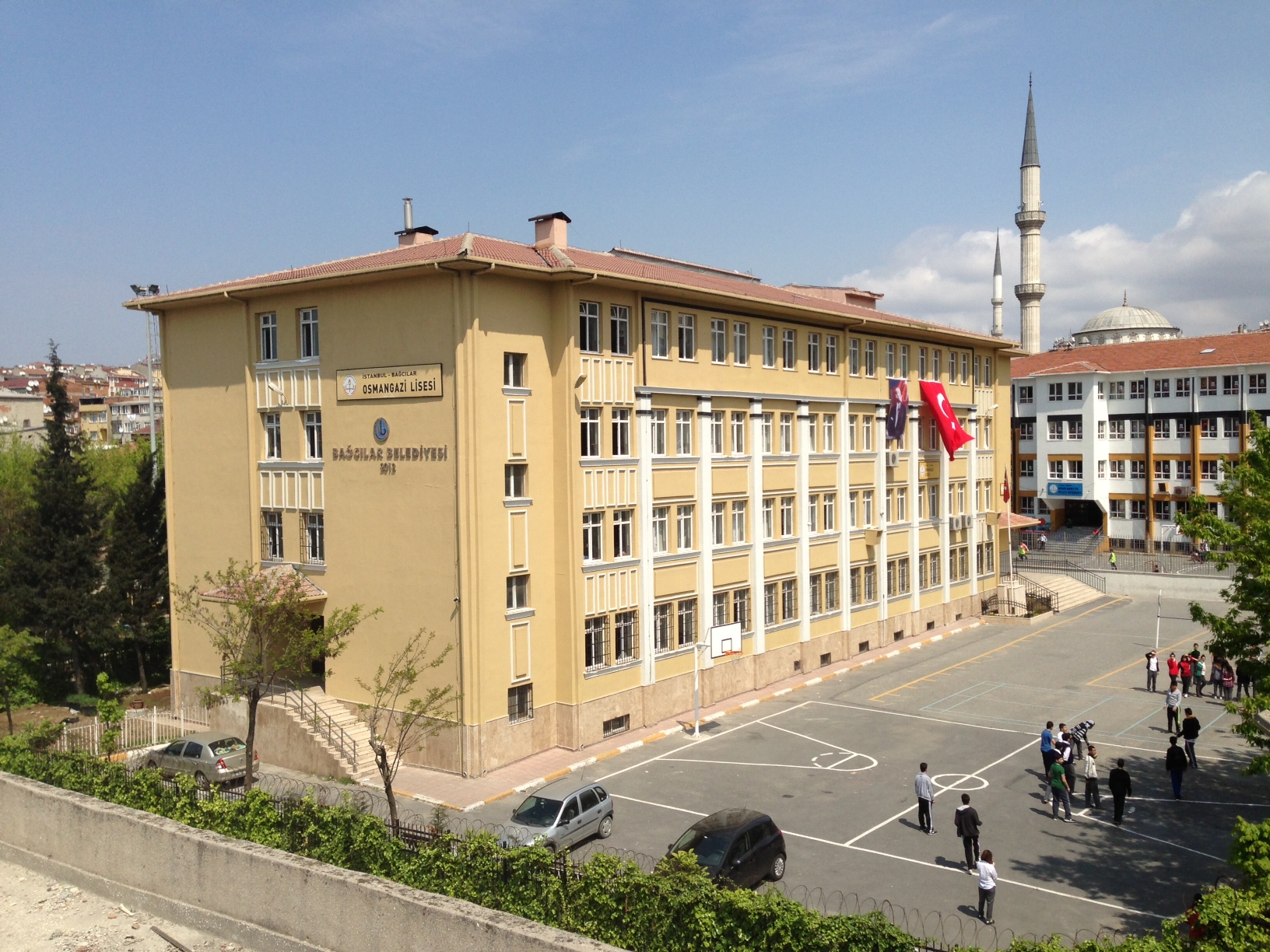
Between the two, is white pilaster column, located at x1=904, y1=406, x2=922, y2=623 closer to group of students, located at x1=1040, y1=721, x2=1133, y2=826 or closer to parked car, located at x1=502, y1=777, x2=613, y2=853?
group of students, located at x1=1040, y1=721, x2=1133, y2=826

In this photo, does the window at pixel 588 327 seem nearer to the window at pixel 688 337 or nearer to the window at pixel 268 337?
the window at pixel 688 337

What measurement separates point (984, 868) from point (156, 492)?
1377 inches

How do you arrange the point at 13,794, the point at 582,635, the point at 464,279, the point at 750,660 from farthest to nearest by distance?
the point at 750,660, the point at 582,635, the point at 464,279, the point at 13,794

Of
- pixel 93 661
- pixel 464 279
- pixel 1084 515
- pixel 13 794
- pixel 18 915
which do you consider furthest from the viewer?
pixel 1084 515

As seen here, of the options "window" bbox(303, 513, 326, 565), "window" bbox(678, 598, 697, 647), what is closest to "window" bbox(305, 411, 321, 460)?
"window" bbox(303, 513, 326, 565)

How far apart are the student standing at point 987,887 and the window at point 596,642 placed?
1388 centimetres

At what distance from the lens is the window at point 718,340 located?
3388cm

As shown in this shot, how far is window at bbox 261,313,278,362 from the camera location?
3178cm

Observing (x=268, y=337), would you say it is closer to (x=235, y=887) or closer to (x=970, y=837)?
(x=235, y=887)

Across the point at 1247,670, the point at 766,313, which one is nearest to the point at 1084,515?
the point at 766,313

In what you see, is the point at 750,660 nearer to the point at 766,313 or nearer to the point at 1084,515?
the point at 766,313

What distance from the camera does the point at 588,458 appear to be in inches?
1161

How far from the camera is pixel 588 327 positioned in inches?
1168

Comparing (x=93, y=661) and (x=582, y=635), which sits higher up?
(x=582, y=635)
